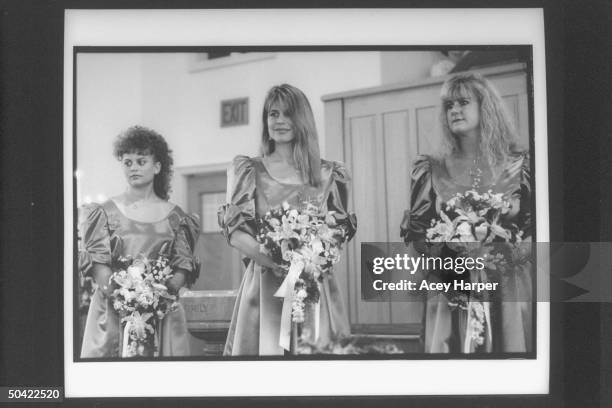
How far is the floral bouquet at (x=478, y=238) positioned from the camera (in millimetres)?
3301

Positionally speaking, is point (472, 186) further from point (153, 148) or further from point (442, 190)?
point (153, 148)

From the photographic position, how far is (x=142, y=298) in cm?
334

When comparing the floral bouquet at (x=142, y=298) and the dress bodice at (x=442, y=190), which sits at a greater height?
the dress bodice at (x=442, y=190)

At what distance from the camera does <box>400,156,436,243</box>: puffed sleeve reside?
3320 mm

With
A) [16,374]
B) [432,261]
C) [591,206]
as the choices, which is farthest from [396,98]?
[16,374]

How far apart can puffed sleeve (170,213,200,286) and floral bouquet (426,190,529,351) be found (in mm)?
891

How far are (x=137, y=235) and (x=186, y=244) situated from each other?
7.6 inches

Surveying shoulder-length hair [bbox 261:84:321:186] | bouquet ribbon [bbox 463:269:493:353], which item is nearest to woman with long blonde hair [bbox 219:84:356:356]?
shoulder-length hair [bbox 261:84:321:186]

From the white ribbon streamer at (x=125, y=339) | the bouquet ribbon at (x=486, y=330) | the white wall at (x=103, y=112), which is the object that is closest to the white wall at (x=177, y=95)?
the white wall at (x=103, y=112)

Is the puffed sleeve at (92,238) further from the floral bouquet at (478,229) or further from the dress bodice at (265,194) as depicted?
the floral bouquet at (478,229)

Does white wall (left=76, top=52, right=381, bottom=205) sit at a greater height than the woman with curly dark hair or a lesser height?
greater

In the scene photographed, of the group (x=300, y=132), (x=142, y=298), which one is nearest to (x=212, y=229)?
(x=142, y=298)

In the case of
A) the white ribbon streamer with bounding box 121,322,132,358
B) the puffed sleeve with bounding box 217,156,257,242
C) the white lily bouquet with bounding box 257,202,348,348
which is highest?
the puffed sleeve with bounding box 217,156,257,242

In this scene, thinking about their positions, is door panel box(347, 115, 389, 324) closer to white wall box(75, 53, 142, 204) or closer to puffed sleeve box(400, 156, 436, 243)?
puffed sleeve box(400, 156, 436, 243)
